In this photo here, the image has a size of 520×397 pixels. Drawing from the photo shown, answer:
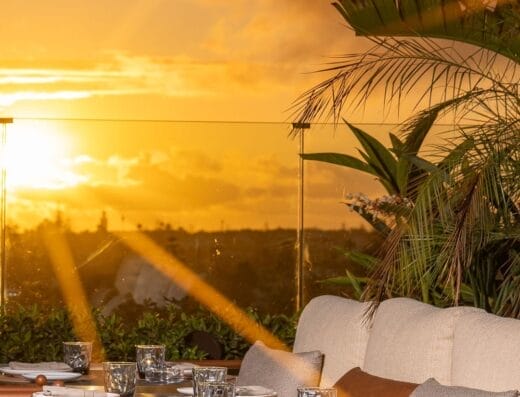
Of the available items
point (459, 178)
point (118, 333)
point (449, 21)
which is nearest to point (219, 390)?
point (459, 178)

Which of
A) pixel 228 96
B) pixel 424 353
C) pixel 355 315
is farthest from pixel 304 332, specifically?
pixel 228 96

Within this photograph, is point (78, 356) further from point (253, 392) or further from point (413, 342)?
point (413, 342)

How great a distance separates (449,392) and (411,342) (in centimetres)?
67

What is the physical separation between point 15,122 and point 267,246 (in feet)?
5.18

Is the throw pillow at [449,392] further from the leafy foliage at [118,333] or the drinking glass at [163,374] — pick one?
the leafy foliage at [118,333]

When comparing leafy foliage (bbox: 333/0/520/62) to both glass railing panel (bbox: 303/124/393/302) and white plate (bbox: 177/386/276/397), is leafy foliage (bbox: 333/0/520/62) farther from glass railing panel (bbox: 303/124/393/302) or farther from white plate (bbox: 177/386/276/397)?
glass railing panel (bbox: 303/124/393/302)

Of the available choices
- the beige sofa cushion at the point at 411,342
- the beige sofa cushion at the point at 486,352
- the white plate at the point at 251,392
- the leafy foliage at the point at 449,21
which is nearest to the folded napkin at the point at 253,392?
the white plate at the point at 251,392

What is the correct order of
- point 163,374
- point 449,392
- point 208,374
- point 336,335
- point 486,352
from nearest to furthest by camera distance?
point 449,392, point 486,352, point 208,374, point 163,374, point 336,335

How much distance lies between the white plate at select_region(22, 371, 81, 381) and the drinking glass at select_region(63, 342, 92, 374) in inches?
2.6

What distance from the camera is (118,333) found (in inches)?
256

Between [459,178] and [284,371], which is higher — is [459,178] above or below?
above

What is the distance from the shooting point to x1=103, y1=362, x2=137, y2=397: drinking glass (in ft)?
11.4

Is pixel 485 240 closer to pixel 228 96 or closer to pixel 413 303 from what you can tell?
pixel 413 303

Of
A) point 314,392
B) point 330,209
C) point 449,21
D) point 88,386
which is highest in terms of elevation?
point 449,21
